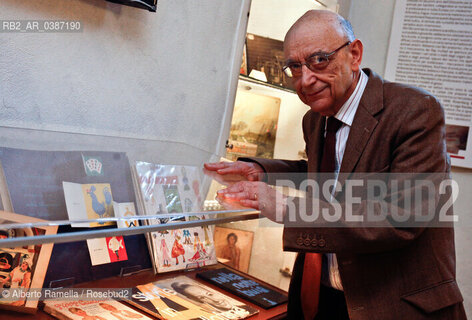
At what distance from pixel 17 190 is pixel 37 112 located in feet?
1.60

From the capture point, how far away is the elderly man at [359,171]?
1144 mm

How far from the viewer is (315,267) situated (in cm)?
144

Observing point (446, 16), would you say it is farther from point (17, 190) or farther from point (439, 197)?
point (17, 190)

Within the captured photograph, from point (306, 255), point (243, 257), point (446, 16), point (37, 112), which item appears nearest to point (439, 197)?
point (306, 255)

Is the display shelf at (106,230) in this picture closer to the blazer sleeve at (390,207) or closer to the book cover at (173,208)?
the book cover at (173,208)

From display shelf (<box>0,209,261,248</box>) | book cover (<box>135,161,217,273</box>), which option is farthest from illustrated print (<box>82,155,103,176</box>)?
display shelf (<box>0,209,261,248</box>)

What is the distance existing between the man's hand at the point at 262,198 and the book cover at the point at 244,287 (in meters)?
0.41

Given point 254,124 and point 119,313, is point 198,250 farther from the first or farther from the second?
point 254,124

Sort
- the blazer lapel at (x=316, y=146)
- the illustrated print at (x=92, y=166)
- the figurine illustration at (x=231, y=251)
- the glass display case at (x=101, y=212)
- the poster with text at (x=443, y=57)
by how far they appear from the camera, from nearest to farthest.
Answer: the glass display case at (x=101, y=212)
the illustrated print at (x=92, y=166)
the blazer lapel at (x=316, y=146)
the figurine illustration at (x=231, y=251)
the poster with text at (x=443, y=57)

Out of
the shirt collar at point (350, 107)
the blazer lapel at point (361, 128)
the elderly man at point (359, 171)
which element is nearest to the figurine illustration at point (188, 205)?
the elderly man at point (359, 171)

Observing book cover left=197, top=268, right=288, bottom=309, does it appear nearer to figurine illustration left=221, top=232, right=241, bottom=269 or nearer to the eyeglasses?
figurine illustration left=221, top=232, right=241, bottom=269

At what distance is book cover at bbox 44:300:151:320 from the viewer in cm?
98

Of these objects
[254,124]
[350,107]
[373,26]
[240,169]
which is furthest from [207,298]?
[373,26]

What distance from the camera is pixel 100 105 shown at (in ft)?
4.76
